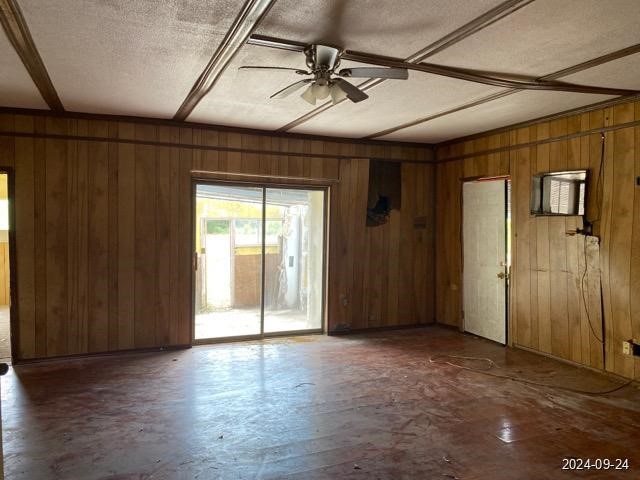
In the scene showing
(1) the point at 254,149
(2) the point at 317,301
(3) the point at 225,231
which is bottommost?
(2) the point at 317,301

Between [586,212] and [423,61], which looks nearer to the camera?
[423,61]

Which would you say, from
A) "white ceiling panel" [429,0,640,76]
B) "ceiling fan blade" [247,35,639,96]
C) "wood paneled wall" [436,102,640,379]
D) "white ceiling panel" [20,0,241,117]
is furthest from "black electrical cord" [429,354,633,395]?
"white ceiling panel" [20,0,241,117]

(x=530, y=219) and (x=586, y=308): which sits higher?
(x=530, y=219)

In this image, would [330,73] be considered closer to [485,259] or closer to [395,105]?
[395,105]

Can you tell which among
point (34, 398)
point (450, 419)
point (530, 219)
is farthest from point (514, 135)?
point (34, 398)

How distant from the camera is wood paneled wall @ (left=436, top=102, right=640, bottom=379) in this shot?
13.5 ft

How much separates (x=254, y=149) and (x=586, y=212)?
3.66m

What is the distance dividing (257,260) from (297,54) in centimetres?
316

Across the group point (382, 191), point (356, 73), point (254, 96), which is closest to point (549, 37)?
point (356, 73)

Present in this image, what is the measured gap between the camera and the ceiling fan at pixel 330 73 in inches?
111

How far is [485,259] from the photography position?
5.73 m

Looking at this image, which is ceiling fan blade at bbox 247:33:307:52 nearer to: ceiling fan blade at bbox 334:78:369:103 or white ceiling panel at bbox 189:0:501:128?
white ceiling panel at bbox 189:0:501:128

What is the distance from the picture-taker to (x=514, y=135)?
17.3ft

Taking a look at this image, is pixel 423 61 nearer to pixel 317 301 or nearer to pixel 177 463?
pixel 177 463
